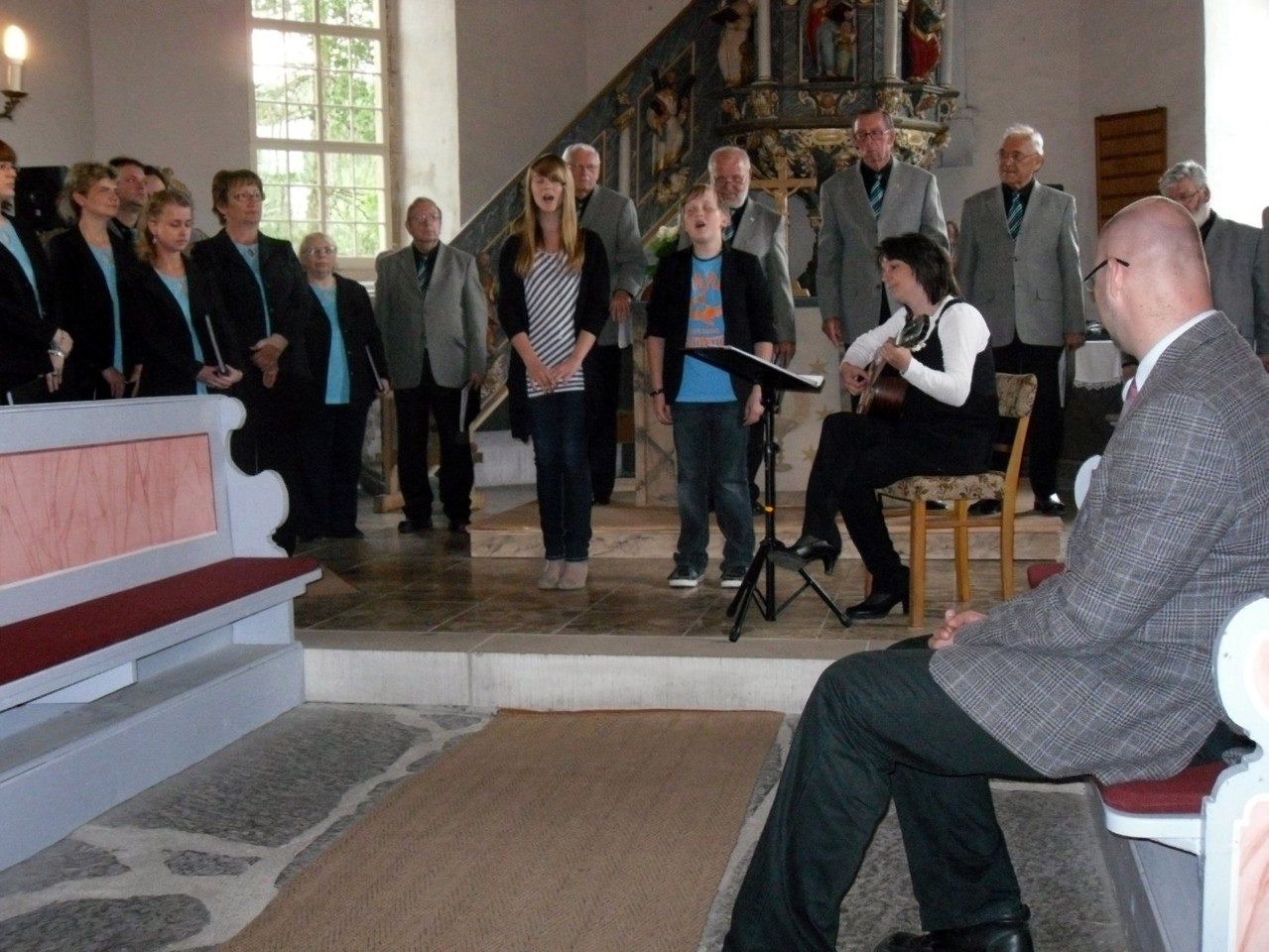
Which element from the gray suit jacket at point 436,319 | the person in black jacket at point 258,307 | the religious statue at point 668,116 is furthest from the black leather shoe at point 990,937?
the religious statue at point 668,116

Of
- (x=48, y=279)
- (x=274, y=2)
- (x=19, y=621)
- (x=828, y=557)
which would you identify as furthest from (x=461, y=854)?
(x=274, y=2)

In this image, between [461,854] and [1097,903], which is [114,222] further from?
[1097,903]

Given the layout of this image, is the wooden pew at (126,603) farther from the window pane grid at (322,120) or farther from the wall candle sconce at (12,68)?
the window pane grid at (322,120)

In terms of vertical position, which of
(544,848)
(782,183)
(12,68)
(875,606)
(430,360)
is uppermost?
(12,68)

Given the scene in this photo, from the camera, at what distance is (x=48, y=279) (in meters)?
5.43

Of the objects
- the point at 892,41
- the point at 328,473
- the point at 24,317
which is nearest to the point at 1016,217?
the point at 328,473

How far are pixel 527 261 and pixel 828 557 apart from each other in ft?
5.27

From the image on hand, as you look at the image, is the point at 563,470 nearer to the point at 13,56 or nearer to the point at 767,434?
the point at 767,434

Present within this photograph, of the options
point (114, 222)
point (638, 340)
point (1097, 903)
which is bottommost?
point (1097, 903)

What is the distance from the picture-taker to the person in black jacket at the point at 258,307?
6289 mm

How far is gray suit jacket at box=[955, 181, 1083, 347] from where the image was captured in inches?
258

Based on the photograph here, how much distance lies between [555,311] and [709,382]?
632 millimetres

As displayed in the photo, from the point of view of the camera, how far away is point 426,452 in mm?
7500

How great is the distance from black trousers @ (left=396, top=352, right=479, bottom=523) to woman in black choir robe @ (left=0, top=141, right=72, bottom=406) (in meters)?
2.29
